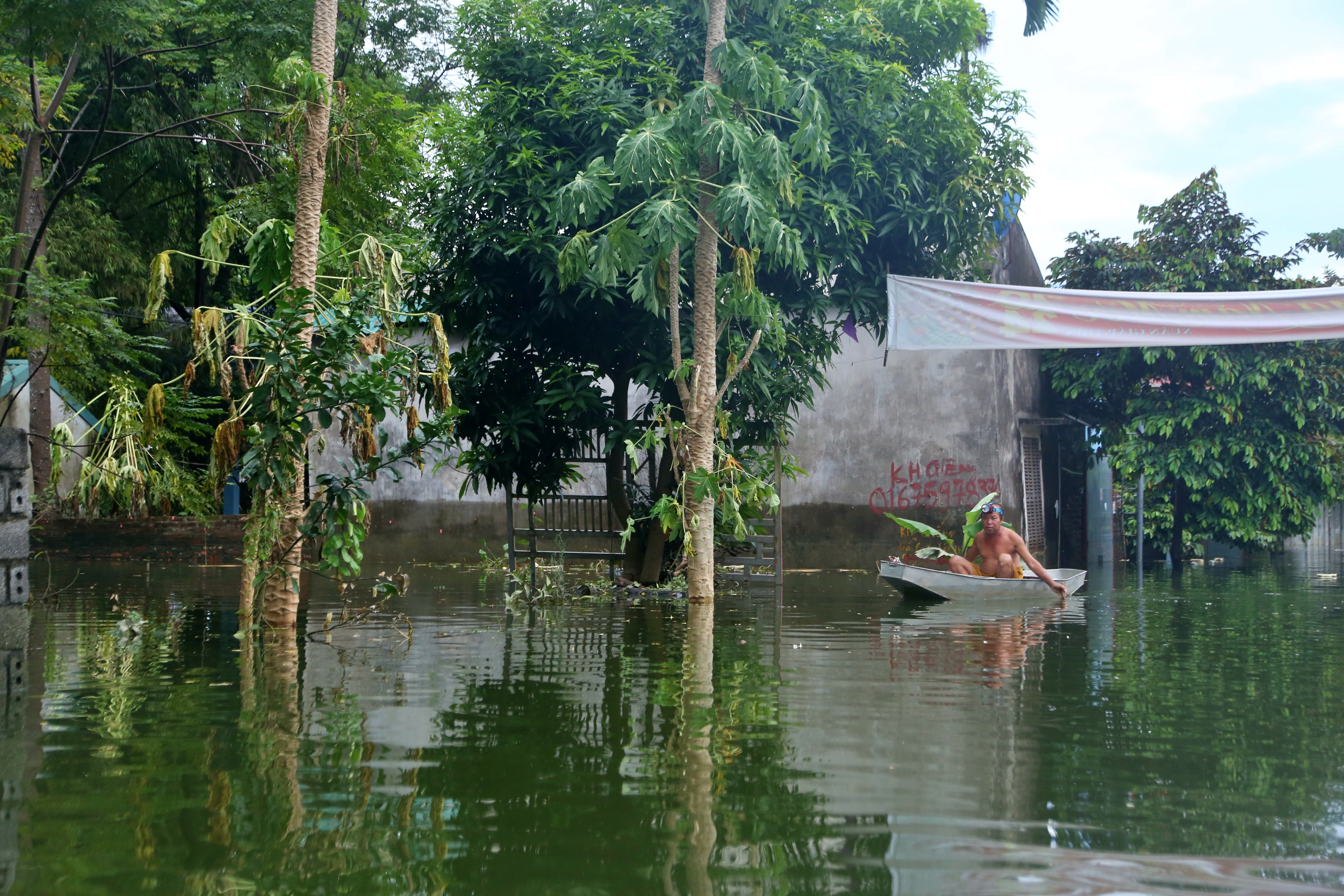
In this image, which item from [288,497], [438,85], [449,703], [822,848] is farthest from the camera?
[438,85]

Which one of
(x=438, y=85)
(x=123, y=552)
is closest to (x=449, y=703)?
(x=123, y=552)

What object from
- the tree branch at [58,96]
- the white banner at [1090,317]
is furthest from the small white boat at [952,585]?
the tree branch at [58,96]

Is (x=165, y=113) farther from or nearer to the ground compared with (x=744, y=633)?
farther from the ground

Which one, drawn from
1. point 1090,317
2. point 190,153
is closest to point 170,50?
point 190,153

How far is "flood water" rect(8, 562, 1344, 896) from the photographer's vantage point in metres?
3.36

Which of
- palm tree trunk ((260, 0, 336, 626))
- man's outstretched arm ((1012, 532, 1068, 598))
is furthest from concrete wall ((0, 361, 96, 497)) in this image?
man's outstretched arm ((1012, 532, 1068, 598))

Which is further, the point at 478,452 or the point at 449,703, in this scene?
the point at 478,452

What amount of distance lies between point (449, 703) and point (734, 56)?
7.17 metres

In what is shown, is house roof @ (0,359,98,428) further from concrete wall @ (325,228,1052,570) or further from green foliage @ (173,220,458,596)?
green foliage @ (173,220,458,596)

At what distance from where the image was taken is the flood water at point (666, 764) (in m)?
3.36

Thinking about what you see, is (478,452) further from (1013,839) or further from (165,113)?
(165,113)

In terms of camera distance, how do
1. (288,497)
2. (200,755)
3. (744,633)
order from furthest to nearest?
1. (744,633)
2. (288,497)
3. (200,755)

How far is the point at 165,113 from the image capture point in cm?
2152

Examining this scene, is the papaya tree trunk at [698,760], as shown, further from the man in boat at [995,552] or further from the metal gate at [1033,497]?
the metal gate at [1033,497]
